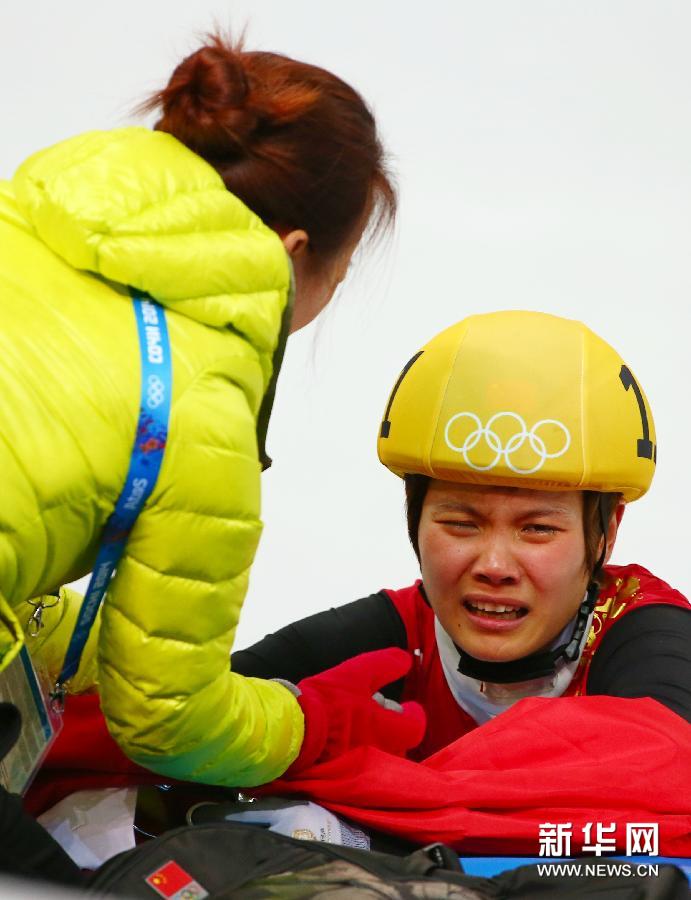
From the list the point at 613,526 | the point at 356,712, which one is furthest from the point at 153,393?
the point at 613,526

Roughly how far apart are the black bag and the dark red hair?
572 millimetres

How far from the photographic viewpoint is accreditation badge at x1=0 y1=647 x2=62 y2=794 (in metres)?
1.23

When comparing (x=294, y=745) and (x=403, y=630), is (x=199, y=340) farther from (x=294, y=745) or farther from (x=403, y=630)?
(x=403, y=630)

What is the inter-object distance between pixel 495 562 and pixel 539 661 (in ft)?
0.50

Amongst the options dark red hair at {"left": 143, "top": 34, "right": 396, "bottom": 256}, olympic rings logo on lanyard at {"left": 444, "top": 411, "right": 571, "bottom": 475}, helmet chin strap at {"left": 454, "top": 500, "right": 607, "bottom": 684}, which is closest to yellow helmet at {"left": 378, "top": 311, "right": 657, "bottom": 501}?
olympic rings logo on lanyard at {"left": 444, "top": 411, "right": 571, "bottom": 475}

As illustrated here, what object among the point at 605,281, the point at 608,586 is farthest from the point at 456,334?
the point at 605,281

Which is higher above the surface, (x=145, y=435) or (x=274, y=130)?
(x=274, y=130)

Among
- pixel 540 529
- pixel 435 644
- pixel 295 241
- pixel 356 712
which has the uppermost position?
pixel 295 241

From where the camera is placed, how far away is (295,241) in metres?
1.33

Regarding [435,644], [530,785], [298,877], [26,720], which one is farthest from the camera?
Answer: [435,644]

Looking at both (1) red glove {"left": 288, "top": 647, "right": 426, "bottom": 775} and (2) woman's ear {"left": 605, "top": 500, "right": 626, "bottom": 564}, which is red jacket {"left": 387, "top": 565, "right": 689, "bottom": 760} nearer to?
(2) woman's ear {"left": 605, "top": 500, "right": 626, "bottom": 564}

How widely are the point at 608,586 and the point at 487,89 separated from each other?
6.47 ft

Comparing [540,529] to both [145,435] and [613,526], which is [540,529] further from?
[145,435]

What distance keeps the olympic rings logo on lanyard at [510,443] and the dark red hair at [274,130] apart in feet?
1.34
